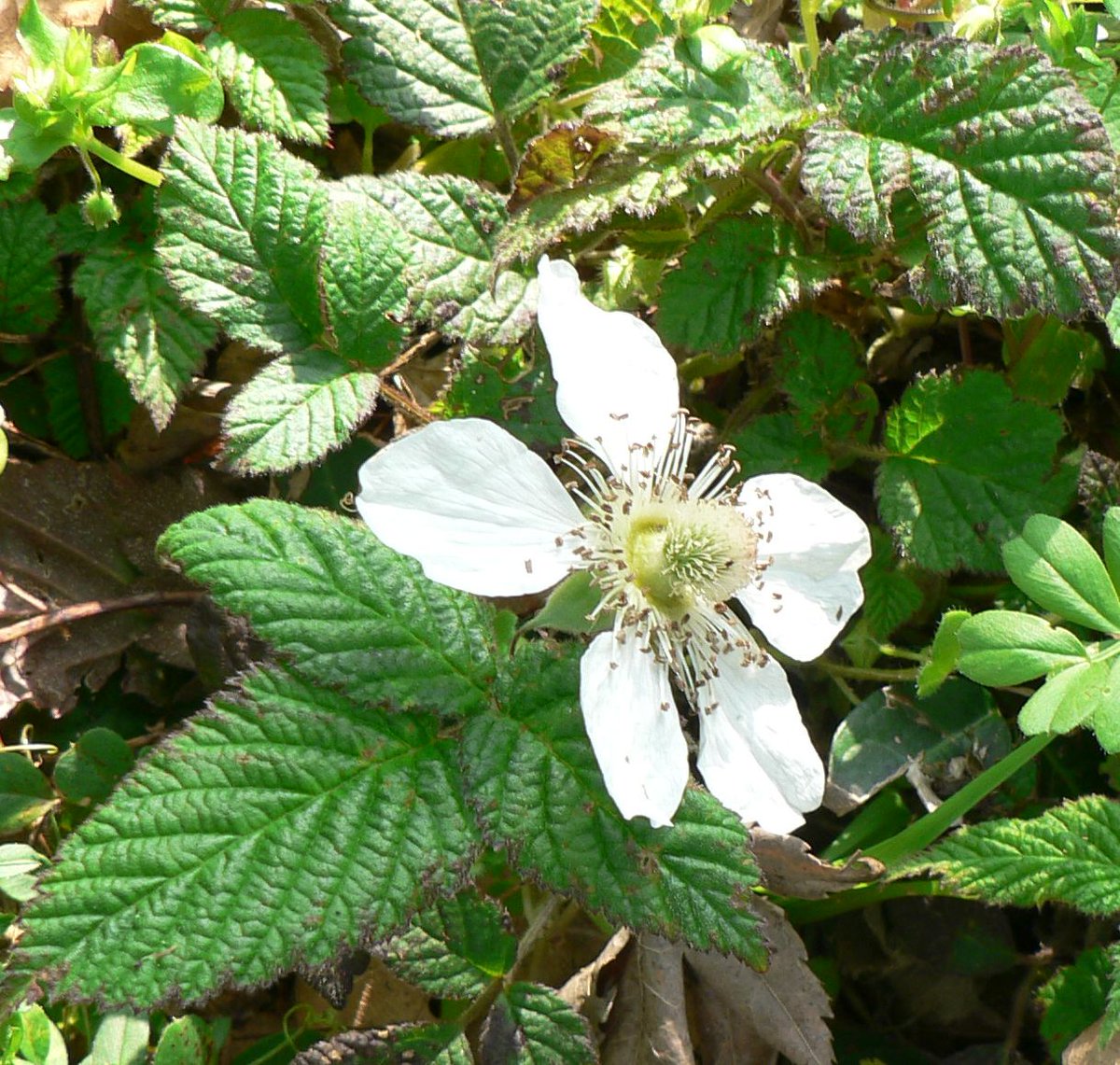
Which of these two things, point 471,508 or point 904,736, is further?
point 904,736

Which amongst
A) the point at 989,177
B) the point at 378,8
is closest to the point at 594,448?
the point at 989,177

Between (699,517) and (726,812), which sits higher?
(699,517)

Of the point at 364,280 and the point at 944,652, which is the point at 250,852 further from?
the point at 944,652

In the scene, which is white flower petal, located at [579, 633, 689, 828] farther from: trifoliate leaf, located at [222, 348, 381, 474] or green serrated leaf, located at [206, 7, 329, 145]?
Result: green serrated leaf, located at [206, 7, 329, 145]

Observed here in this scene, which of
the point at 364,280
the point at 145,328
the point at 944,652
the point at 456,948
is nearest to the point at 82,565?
the point at 145,328

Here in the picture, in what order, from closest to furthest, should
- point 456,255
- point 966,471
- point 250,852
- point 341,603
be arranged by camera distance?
point 250,852
point 341,603
point 456,255
point 966,471

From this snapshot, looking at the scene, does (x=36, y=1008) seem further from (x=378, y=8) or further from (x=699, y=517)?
(x=378, y=8)

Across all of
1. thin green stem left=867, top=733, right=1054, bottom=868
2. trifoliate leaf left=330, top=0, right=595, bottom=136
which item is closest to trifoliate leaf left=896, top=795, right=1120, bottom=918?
thin green stem left=867, top=733, right=1054, bottom=868
